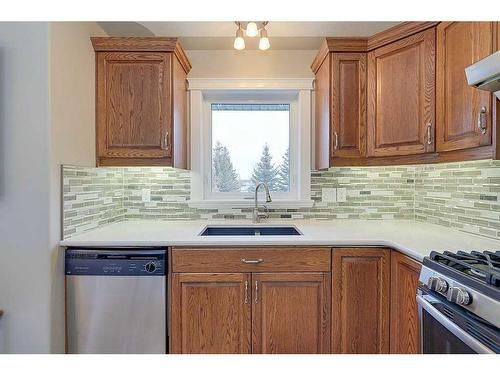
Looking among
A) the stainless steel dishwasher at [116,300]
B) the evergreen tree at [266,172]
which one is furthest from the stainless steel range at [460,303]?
the evergreen tree at [266,172]

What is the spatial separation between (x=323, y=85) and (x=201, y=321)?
69.0 inches

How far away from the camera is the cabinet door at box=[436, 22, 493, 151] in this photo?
4.37 ft

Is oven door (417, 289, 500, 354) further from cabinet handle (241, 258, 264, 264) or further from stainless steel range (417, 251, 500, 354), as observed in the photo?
cabinet handle (241, 258, 264, 264)

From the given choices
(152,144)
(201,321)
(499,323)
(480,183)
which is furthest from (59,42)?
(480,183)

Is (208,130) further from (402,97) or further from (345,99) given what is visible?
(402,97)

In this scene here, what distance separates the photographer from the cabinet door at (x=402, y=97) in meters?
1.71

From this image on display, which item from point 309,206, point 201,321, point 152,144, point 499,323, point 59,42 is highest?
point 59,42

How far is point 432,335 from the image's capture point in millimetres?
1175

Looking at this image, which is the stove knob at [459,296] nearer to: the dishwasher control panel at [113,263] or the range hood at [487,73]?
the range hood at [487,73]

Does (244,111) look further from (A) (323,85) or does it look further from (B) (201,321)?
(B) (201,321)

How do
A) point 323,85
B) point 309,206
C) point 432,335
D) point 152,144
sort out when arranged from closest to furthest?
point 432,335 → point 152,144 → point 323,85 → point 309,206

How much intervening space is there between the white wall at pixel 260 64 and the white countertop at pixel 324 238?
1.23 meters

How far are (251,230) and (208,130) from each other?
2.93ft

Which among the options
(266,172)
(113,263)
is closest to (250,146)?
(266,172)
